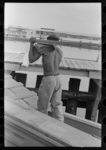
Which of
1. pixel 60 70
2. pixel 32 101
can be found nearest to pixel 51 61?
pixel 60 70

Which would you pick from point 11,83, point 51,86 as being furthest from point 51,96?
point 11,83

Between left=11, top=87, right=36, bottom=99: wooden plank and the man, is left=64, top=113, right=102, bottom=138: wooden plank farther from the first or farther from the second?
left=11, top=87, right=36, bottom=99: wooden plank

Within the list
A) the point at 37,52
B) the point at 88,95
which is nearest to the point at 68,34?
the point at 37,52

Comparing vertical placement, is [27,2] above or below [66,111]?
above

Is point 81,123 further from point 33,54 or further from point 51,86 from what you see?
point 33,54

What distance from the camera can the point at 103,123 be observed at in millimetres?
582

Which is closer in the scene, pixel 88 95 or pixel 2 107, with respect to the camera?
pixel 2 107

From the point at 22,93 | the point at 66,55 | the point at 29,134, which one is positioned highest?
the point at 66,55

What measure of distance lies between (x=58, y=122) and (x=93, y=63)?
20 cm

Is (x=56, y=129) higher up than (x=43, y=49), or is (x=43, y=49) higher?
(x=43, y=49)

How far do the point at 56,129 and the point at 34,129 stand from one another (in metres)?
0.06

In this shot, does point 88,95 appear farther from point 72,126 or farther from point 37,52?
point 37,52

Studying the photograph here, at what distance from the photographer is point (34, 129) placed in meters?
0.61

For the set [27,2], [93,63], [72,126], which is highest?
[27,2]
